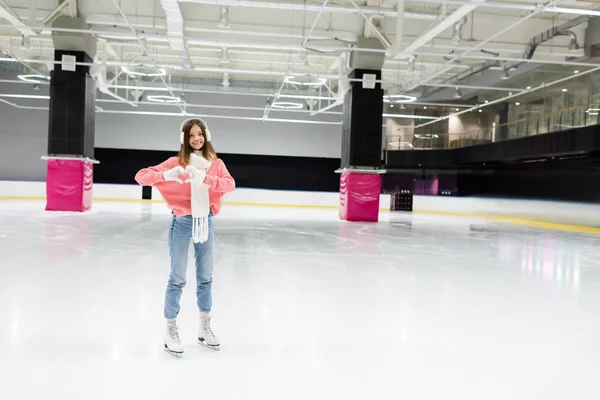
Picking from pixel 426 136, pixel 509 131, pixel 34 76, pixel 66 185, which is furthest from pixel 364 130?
pixel 34 76

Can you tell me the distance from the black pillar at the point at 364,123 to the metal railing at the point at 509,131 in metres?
6.49

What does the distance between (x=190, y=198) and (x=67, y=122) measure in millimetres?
16033

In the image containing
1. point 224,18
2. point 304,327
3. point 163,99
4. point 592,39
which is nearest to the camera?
point 304,327

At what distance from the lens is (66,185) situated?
18109 mm

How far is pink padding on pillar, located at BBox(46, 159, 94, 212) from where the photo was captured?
17.9 metres

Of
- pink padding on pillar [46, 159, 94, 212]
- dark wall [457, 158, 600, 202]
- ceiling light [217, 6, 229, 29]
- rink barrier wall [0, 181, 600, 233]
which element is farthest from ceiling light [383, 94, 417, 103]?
pink padding on pillar [46, 159, 94, 212]

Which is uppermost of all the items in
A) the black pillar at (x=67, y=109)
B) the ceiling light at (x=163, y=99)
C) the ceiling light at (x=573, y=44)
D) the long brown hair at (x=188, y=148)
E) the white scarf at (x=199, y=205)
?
the ceiling light at (x=573, y=44)

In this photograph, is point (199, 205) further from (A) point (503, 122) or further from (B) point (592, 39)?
(A) point (503, 122)

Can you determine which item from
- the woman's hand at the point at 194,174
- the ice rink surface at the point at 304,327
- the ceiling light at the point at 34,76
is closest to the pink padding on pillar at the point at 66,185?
the ceiling light at the point at 34,76

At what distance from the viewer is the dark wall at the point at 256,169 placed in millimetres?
31062

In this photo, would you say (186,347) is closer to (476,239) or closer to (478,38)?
(476,239)

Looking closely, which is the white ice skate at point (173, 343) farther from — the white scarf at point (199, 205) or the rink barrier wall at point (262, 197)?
the rink barrier wall at point (262, 197)

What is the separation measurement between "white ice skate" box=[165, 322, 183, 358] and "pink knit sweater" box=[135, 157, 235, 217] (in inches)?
30.5

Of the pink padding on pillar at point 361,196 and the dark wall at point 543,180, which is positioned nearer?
the pink padding on pillar at point 361,196
